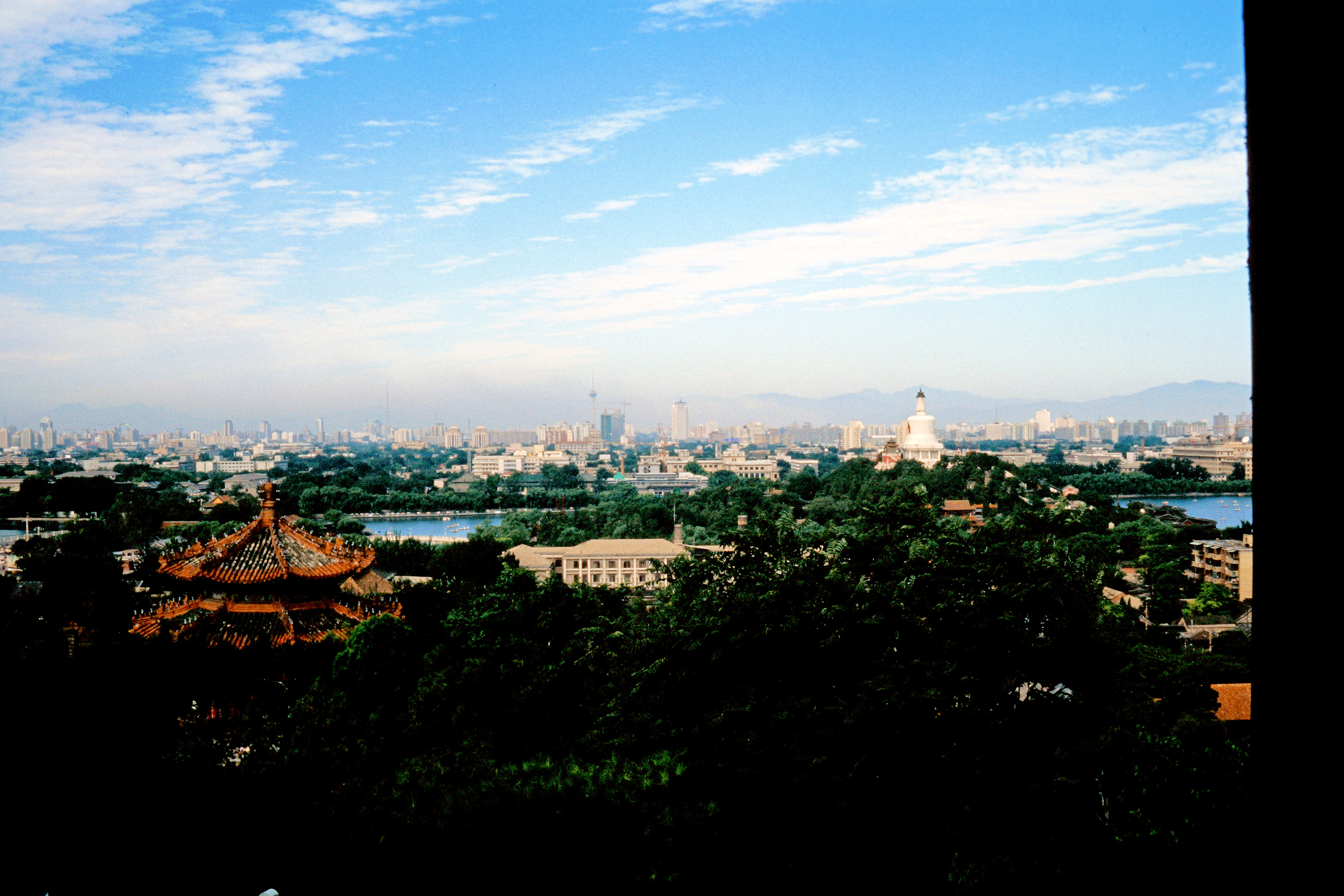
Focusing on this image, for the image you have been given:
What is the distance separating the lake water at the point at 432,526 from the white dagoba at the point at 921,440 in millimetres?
16070

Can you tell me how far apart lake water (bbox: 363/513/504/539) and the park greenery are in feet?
87.8

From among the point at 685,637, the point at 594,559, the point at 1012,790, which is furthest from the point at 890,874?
the point at 594,559

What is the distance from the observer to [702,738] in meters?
4.55

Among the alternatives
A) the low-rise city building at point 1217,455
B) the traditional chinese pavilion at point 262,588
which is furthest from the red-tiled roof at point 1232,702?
the low-rise city building at point 1217,455

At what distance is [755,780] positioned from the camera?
416 cm

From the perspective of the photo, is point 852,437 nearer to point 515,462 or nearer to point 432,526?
point 515,462

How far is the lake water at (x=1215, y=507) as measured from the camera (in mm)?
32844

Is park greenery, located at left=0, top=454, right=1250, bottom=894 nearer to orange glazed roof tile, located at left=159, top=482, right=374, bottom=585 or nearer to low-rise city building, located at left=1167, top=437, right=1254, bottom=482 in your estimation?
orange glazed roof tile, located at left=159, top=482, right=374, bottom=585

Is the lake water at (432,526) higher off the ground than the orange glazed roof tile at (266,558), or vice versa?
the orange glazed roof tile at (266,558)

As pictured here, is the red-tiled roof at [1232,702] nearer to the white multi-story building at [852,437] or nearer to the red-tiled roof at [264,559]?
the red-tiled roof at [264,559]

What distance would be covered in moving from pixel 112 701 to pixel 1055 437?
336ft

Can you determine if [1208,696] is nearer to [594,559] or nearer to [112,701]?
[112,701]

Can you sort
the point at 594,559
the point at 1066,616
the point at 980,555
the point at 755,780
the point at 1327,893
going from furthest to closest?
1. the point at 594,559
2. the point at 980,555
3. the point at 1066,616
4. the point at 755,780
5. the point at 1327,893

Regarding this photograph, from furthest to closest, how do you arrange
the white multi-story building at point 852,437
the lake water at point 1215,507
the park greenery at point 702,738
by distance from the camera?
the white multi-story building at point 852,437 < the lake water at point 1215,507 < the park greenery at point 702,738
